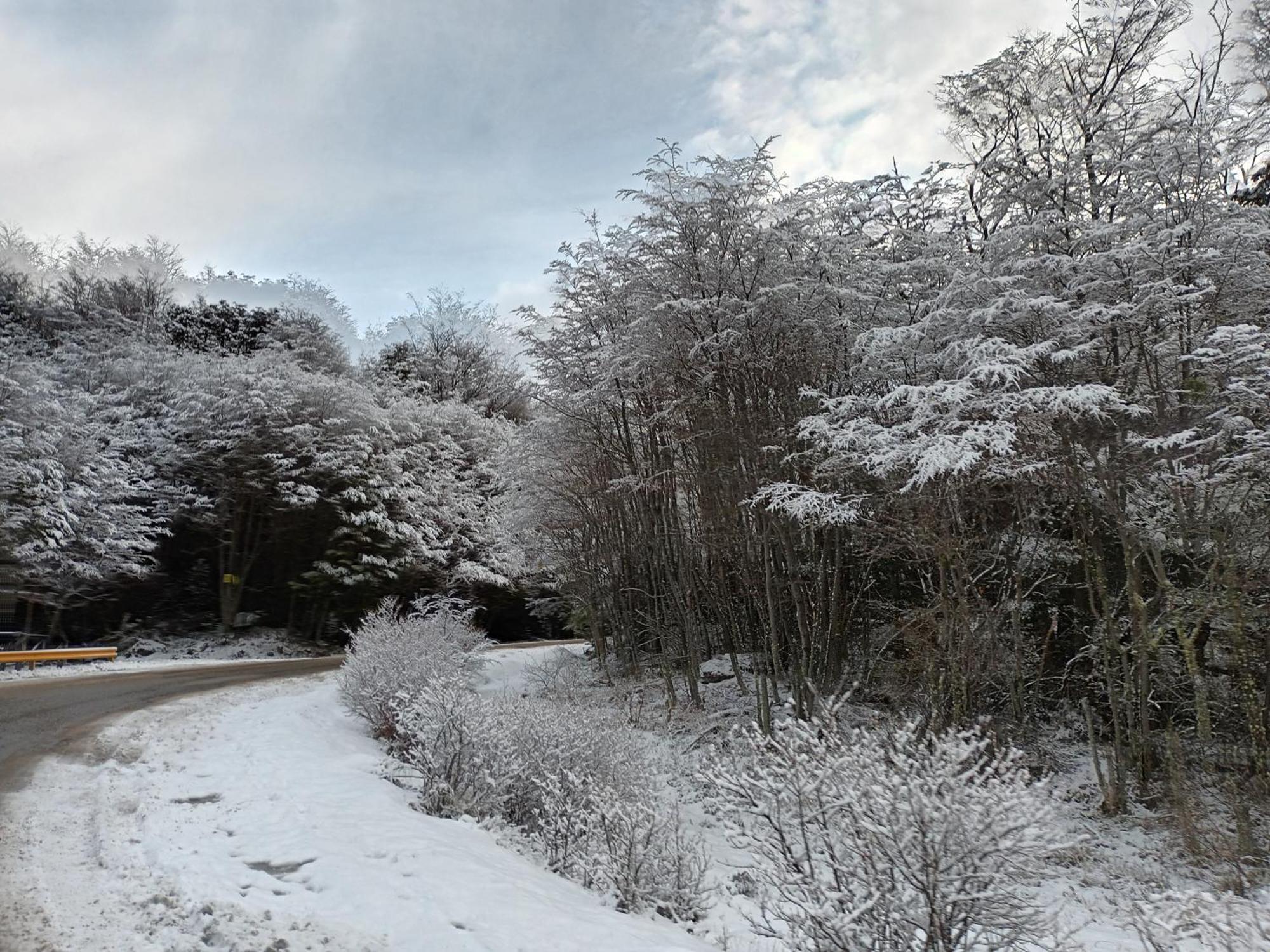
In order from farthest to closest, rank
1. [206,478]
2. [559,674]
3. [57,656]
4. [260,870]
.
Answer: [206,478], [559,674], [57,656], [260,870]

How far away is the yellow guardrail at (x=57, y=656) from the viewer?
12.9 meters

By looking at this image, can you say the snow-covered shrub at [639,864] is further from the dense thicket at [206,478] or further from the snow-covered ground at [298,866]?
the dense thicket at [206,478]

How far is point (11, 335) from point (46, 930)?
25.4 meters

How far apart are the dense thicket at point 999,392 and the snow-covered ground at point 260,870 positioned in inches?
207

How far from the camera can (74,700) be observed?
9297 mm

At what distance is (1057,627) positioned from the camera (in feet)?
35.7

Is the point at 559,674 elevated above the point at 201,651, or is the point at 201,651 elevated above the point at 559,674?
the point at 201,651

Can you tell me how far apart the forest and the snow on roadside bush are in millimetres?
1874

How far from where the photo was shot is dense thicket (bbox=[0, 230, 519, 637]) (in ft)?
54.6

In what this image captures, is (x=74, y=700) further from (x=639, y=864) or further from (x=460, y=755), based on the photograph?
(x=639, y=864)

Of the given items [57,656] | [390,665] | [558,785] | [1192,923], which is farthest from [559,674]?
[1192,923]

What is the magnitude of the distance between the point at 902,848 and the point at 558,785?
11.2 ft

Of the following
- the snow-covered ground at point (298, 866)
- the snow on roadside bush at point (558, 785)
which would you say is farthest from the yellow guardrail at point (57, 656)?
the snow on roadside bush at point (558, 785)

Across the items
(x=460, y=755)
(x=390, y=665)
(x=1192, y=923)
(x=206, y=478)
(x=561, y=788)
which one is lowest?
(x=561, y=788)
